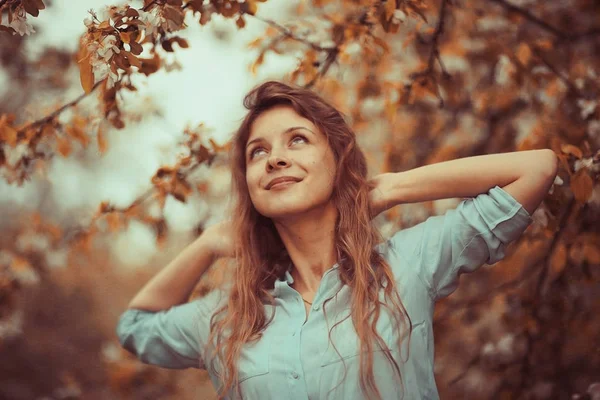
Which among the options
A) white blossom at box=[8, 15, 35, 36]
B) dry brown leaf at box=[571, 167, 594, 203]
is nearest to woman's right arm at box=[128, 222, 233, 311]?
white blossom at box=[8, 15, 35, 36]

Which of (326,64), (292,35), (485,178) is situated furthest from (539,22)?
(485,178)

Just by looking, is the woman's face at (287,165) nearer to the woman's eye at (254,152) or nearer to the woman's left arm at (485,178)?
the woman's eye at (254,152)

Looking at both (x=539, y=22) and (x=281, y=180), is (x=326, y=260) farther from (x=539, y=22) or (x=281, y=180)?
(x=539, y=22)

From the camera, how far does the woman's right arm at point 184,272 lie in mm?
1958

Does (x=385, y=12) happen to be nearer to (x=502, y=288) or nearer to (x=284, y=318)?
(x=284, y=318)

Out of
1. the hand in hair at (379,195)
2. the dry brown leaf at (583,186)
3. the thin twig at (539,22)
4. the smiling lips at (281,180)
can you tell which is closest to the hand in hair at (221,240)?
the smiling lips at (281,180)

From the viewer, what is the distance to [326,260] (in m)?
1.69

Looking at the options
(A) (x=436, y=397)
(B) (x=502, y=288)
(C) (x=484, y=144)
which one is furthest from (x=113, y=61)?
(C) (x=484, y=144)

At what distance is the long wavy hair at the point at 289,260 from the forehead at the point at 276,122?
2 centimetres

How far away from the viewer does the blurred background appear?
1.81m

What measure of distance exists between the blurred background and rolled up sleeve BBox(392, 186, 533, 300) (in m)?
0.29

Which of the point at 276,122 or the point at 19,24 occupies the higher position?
the point at 19,24

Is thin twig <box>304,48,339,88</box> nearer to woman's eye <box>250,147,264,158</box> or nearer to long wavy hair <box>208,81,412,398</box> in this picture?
long wavy hair <box>208,81,412,398</box>

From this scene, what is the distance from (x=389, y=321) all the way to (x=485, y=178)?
0.40 metres
